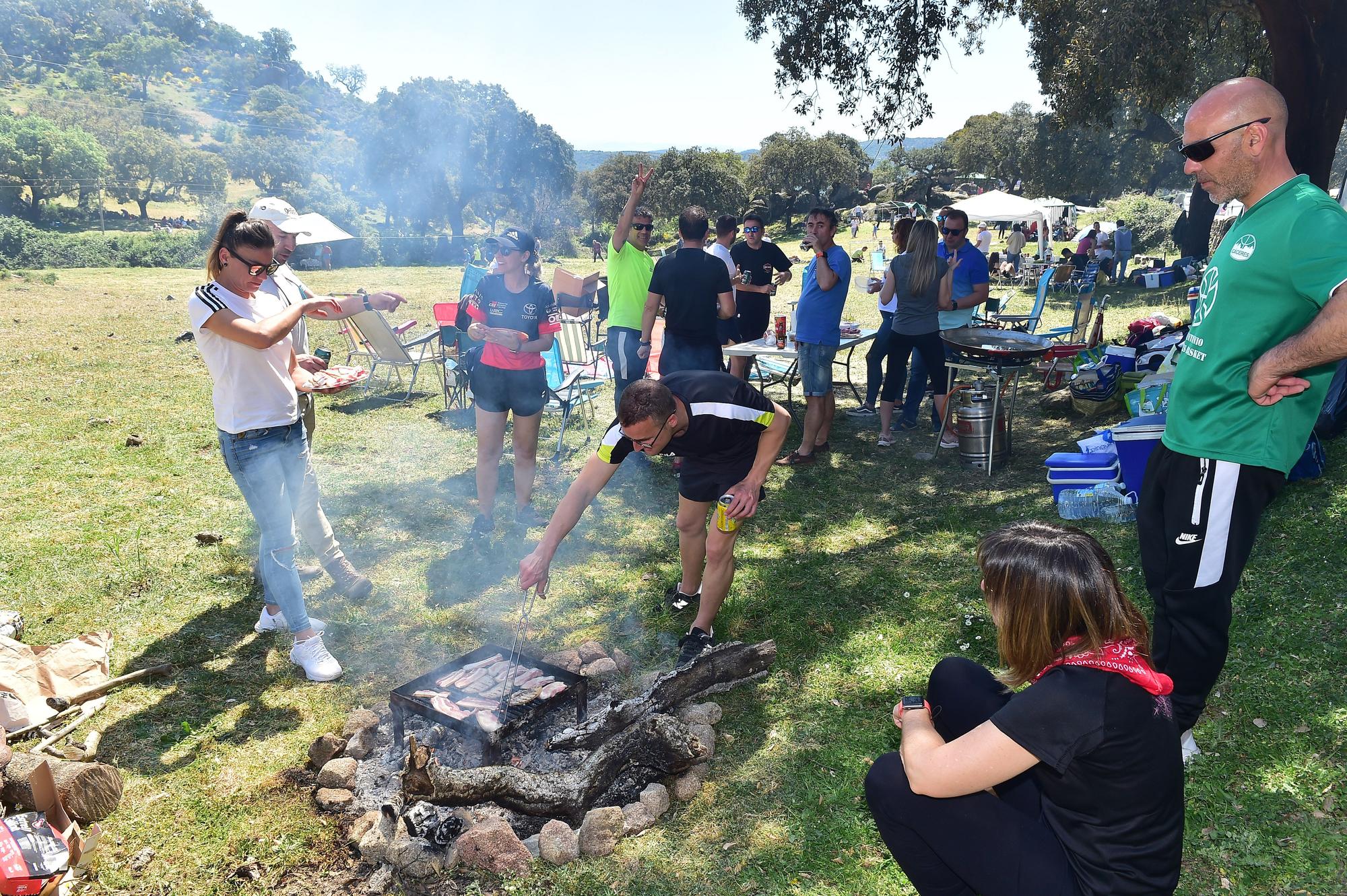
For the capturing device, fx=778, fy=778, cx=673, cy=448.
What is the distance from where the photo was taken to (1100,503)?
533 centimetres

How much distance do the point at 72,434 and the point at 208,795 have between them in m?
6.11

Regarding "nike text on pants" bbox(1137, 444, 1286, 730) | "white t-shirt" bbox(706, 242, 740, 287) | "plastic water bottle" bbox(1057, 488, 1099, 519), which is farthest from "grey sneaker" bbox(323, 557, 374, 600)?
"plastic water bottle" bbox(1057, 488, 1099, 519)

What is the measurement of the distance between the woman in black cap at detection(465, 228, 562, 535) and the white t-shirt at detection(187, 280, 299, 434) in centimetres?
163

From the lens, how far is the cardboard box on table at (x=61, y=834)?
96.7 inches

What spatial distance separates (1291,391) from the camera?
2389mm

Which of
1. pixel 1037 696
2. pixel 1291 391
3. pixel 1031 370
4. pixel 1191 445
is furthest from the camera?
pixel 1031 370

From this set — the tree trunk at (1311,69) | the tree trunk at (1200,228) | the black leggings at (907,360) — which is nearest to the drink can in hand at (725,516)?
the black leggings at (907,360)

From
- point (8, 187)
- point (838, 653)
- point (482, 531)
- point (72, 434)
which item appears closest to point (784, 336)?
point (482, 531)

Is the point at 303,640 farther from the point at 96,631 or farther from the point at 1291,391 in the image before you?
the point at 1291,391

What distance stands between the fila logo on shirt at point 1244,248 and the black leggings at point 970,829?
5.21 ft

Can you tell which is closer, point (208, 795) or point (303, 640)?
point (208, 795)

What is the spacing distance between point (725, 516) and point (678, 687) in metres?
0.82

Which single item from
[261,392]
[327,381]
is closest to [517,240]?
[327,381]

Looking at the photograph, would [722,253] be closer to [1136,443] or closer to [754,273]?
[754,273]
